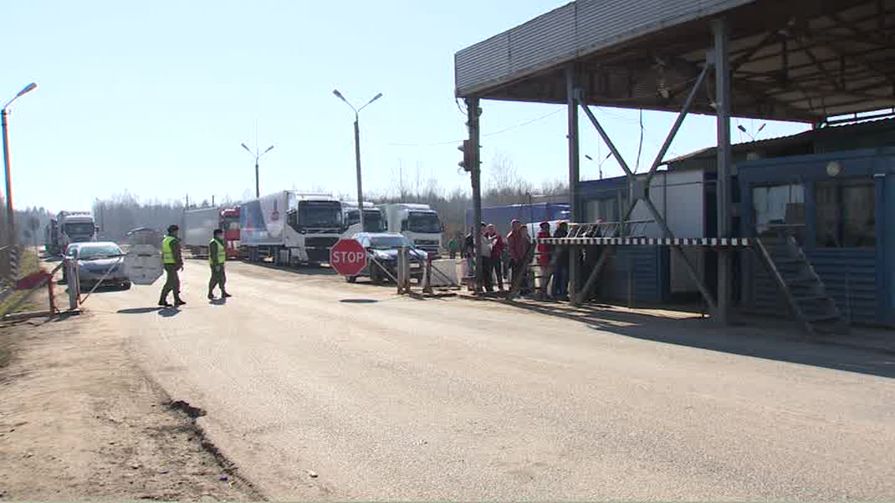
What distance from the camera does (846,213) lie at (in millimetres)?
13125

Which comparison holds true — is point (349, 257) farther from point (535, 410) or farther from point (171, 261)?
point (535, 410)

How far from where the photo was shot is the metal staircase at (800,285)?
12.0 metres

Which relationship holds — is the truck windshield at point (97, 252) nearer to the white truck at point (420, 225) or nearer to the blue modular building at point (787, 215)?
the blue modular building at point (787, 215)

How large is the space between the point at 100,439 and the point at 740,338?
9067mm

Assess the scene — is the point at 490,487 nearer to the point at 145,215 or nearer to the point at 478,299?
the point at 478,299

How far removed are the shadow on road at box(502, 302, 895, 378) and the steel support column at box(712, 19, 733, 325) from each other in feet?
2.04

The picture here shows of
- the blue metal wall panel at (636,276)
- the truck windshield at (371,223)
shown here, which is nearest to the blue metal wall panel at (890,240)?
the blue metal wall panel at (636,276)

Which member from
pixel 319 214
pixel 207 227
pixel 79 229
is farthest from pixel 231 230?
pixel 319 214

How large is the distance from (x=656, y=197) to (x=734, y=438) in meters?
11.7

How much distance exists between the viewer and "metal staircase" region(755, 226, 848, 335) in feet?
39.4

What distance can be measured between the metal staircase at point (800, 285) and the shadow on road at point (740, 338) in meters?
0.37

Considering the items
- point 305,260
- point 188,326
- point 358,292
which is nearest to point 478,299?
point 358,292

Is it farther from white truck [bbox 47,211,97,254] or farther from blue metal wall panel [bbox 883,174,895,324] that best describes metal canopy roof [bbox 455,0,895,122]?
white truck [bbox 47,211,97,254]

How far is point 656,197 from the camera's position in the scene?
17.0m
